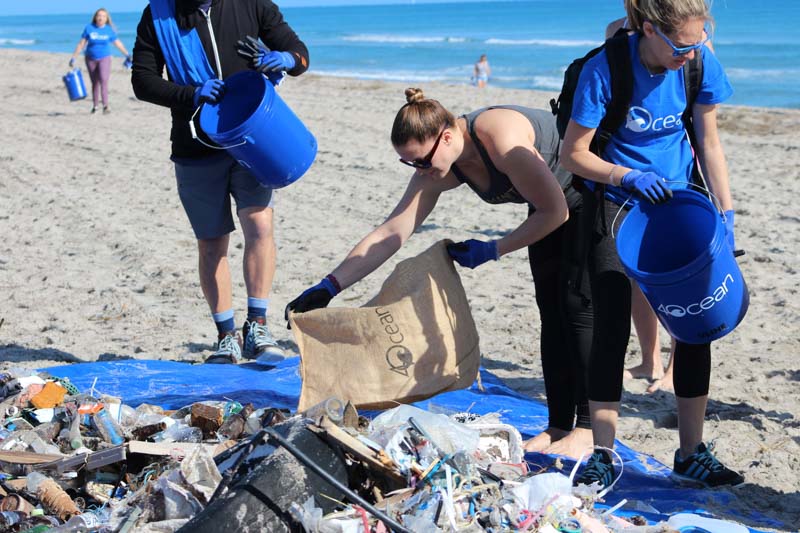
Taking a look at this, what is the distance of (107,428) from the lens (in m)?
3.05

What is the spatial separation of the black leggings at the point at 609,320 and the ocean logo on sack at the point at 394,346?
2.06 ft

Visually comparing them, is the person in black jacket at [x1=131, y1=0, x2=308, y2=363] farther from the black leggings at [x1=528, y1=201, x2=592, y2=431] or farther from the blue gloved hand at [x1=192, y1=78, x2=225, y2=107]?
the black leggings at [x1=528, y1=201, x2=592, y2=431]

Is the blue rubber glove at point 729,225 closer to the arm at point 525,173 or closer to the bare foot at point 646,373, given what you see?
the arm at point 525,173

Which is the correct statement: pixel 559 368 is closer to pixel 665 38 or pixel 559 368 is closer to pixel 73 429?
pixel 665 38

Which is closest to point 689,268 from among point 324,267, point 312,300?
point 312,300

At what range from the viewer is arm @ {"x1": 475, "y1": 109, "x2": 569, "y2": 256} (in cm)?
306

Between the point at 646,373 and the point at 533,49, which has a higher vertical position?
the point at 533,49

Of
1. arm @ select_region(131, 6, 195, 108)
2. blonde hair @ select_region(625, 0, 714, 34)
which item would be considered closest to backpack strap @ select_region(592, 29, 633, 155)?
blonde hair @ select_region(625, 0, 714, 34)

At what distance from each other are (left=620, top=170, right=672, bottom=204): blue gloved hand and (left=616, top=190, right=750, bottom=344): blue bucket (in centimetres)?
6

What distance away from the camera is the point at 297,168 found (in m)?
4.07

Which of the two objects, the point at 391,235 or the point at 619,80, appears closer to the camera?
the point at 619,80

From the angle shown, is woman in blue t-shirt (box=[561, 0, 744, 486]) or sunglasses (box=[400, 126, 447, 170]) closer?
woman in blue t-shirt (box=[561, 0, 744, 486])

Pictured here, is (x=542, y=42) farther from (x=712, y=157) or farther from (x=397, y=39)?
(x=712, y=157)

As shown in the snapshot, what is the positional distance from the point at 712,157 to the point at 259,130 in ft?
6.03
